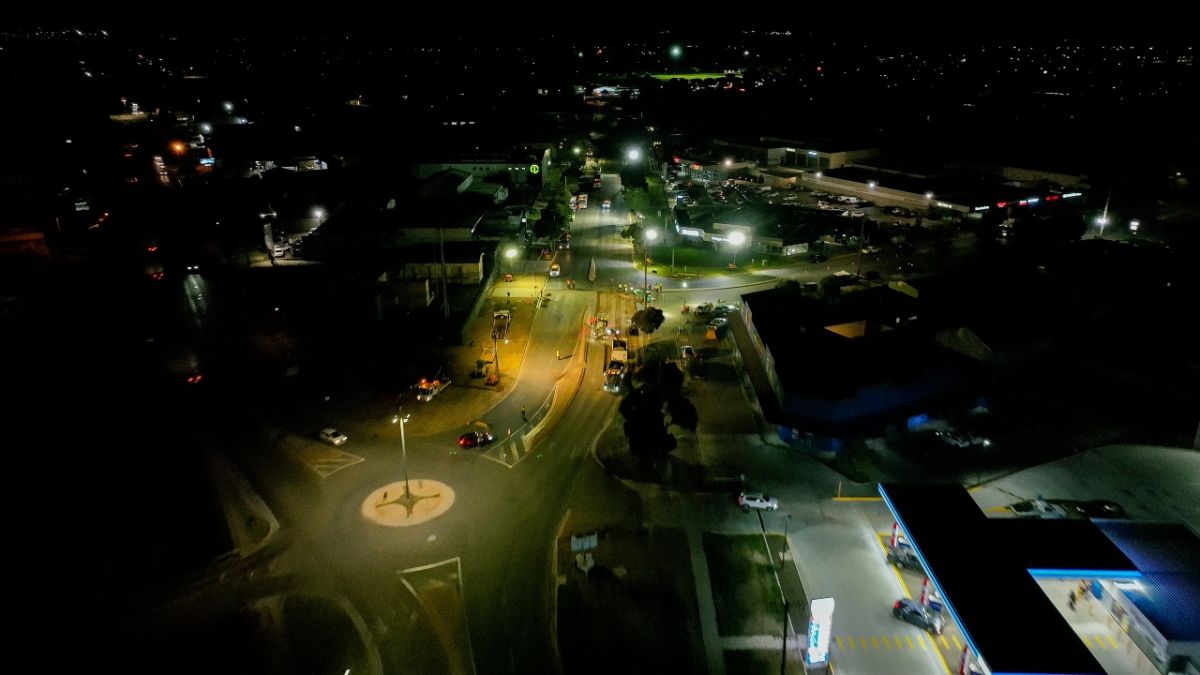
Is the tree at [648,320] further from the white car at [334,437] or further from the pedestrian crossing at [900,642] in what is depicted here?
the pedestrian crossing at [900,642]

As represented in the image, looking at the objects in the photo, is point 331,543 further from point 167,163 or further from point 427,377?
point 167,163

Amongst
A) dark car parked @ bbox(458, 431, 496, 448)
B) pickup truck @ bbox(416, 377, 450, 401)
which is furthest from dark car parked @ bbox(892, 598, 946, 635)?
pickup truck @ bbox(416, 377, 450, 401)

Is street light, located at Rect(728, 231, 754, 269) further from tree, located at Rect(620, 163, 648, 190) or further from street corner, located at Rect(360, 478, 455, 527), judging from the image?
street corner, located at Rect(360, 478, 455, 527)

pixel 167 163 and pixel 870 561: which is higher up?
pixel 167 163

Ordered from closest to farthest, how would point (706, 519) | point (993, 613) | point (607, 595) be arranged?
1. point (993, 613)
2. point (607, 595)
3. point (706, 519)

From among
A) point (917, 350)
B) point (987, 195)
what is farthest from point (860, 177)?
point (917, 350)
